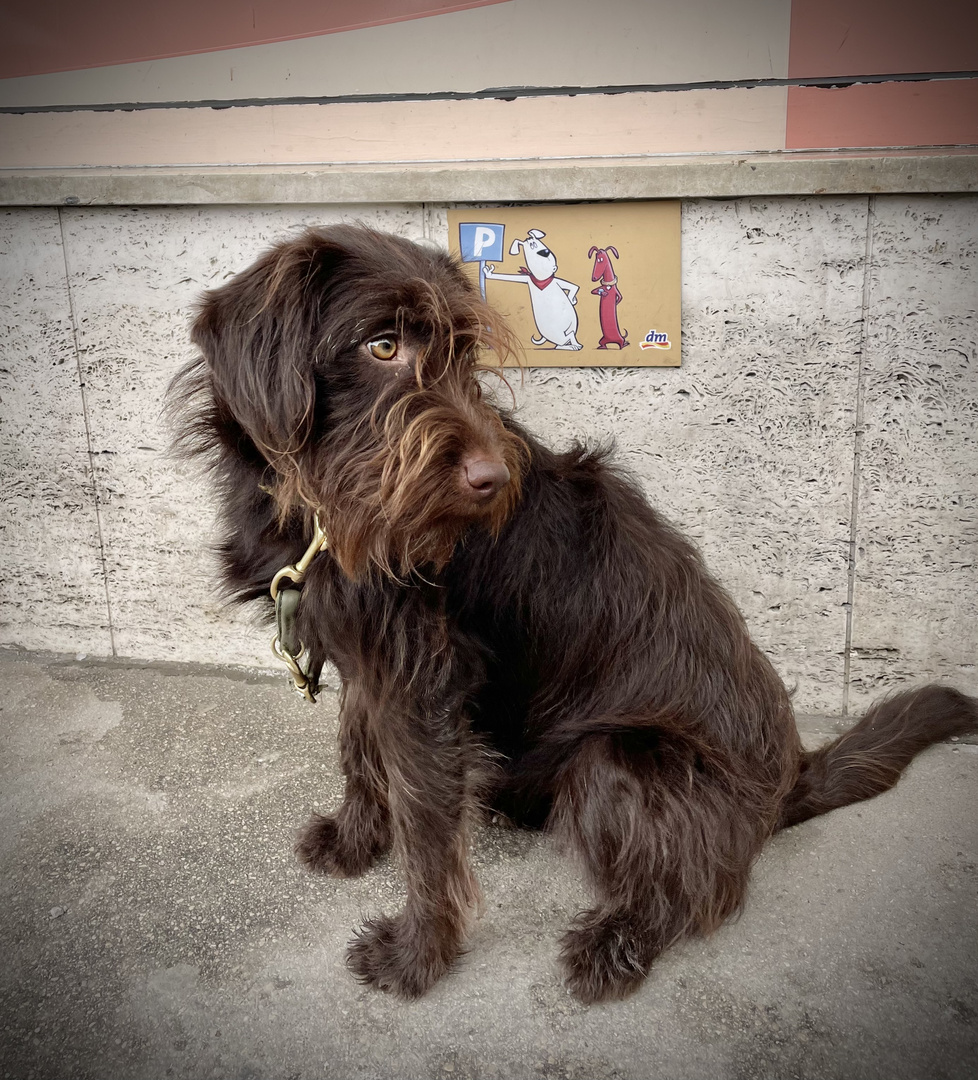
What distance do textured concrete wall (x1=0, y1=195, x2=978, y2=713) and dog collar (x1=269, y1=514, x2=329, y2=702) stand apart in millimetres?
1360

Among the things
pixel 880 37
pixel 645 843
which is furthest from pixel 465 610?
pixel 880 37

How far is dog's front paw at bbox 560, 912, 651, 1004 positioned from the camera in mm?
1858

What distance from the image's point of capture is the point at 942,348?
A: 262 centimetres

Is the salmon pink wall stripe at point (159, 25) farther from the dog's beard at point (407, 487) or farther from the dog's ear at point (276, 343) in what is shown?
the dog's beard at point (407, 487)

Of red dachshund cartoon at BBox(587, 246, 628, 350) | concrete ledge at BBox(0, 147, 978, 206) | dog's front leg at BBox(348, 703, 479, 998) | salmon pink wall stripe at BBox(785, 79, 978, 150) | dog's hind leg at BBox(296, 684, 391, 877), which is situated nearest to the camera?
dog's front leg at BBox(348, 703, 479, 998)

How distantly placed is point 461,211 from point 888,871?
8.42 feet

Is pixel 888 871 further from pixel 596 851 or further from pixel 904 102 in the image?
pixel 904 102

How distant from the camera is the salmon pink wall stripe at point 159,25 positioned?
111 inches

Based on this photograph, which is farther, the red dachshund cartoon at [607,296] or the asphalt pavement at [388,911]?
the red dachshund cartoon at [607,296]

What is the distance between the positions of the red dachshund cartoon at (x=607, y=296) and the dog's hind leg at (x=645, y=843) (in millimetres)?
1496

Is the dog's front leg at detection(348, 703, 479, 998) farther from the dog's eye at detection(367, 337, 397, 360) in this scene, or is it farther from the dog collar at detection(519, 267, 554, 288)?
the dog collar at detection(519, 267, 554, 288)

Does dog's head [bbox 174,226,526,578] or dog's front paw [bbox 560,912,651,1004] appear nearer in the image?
dog's head [bbox 174,226,526,578]

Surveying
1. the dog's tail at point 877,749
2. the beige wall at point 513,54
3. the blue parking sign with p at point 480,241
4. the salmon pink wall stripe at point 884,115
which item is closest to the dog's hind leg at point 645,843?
the dog's tail at point 877,749

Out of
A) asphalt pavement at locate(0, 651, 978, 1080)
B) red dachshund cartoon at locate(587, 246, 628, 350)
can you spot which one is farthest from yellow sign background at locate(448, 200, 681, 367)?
asphalt pavement at locate(0, 651, 978, 1080)
